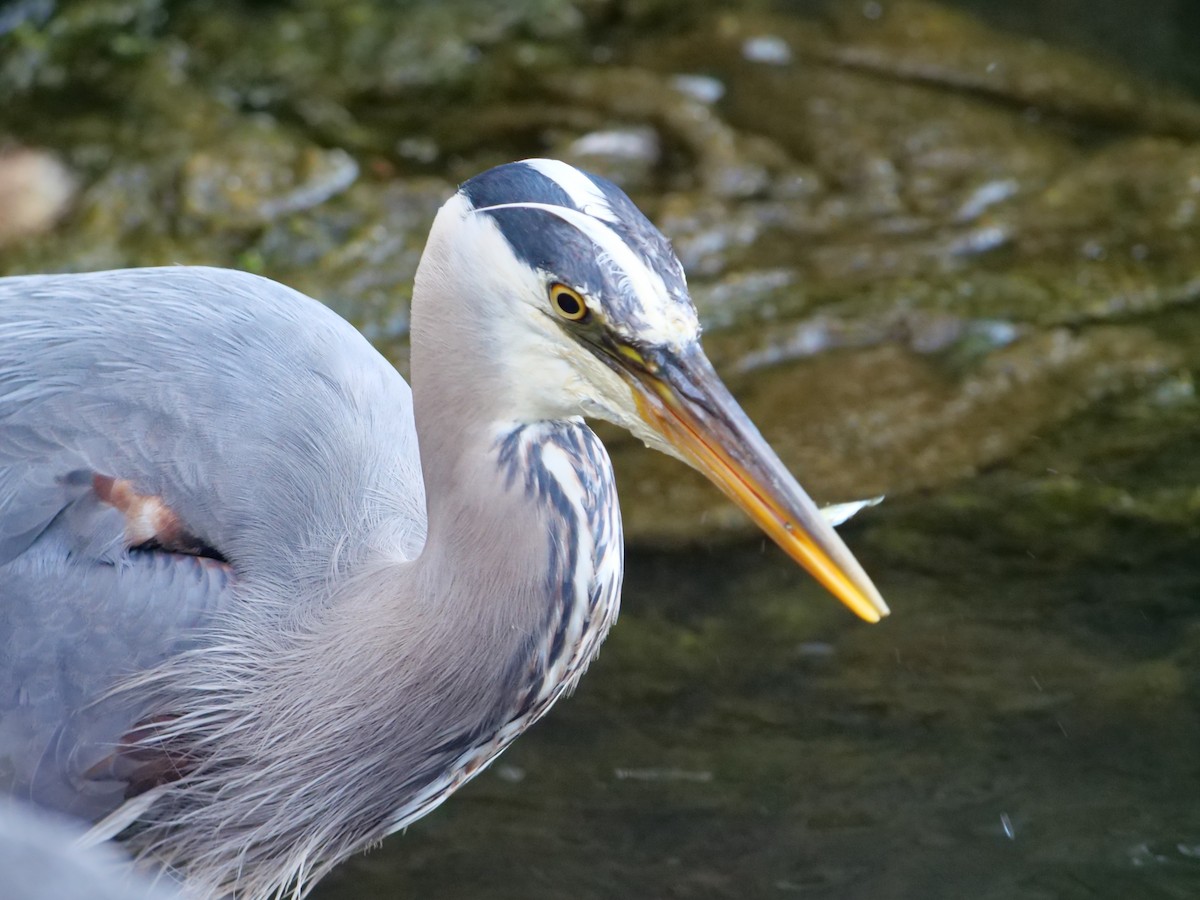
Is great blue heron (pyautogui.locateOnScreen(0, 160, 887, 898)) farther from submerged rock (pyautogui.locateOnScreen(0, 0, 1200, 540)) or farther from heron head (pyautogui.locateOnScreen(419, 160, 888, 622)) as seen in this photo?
submerged rock (pyautogui.locateOnScreen(0, 0, 1200, 540))

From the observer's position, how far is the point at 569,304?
6.98 ft

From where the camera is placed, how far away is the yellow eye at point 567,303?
2.11 meters

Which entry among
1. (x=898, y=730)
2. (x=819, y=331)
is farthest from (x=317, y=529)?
(x=819, y=331)

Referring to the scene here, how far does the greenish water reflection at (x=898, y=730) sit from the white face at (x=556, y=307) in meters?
1.18

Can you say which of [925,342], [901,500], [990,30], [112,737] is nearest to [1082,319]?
[925,342]

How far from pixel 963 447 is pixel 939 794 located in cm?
116

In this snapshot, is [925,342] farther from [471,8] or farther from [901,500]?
[471,8]

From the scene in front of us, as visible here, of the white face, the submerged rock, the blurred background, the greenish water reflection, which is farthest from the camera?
the submerged rock

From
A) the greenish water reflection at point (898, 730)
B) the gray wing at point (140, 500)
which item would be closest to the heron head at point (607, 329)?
the gray wing at point (140, 500)

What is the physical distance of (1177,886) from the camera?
2953mm

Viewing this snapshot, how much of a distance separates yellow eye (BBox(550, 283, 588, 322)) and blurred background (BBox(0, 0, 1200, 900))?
1370 mm

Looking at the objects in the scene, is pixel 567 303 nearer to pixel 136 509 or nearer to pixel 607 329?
pixel 607 329

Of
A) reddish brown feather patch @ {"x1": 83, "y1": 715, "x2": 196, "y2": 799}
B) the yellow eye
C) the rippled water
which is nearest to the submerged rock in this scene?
the rippled water

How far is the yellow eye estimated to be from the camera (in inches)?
83.2
